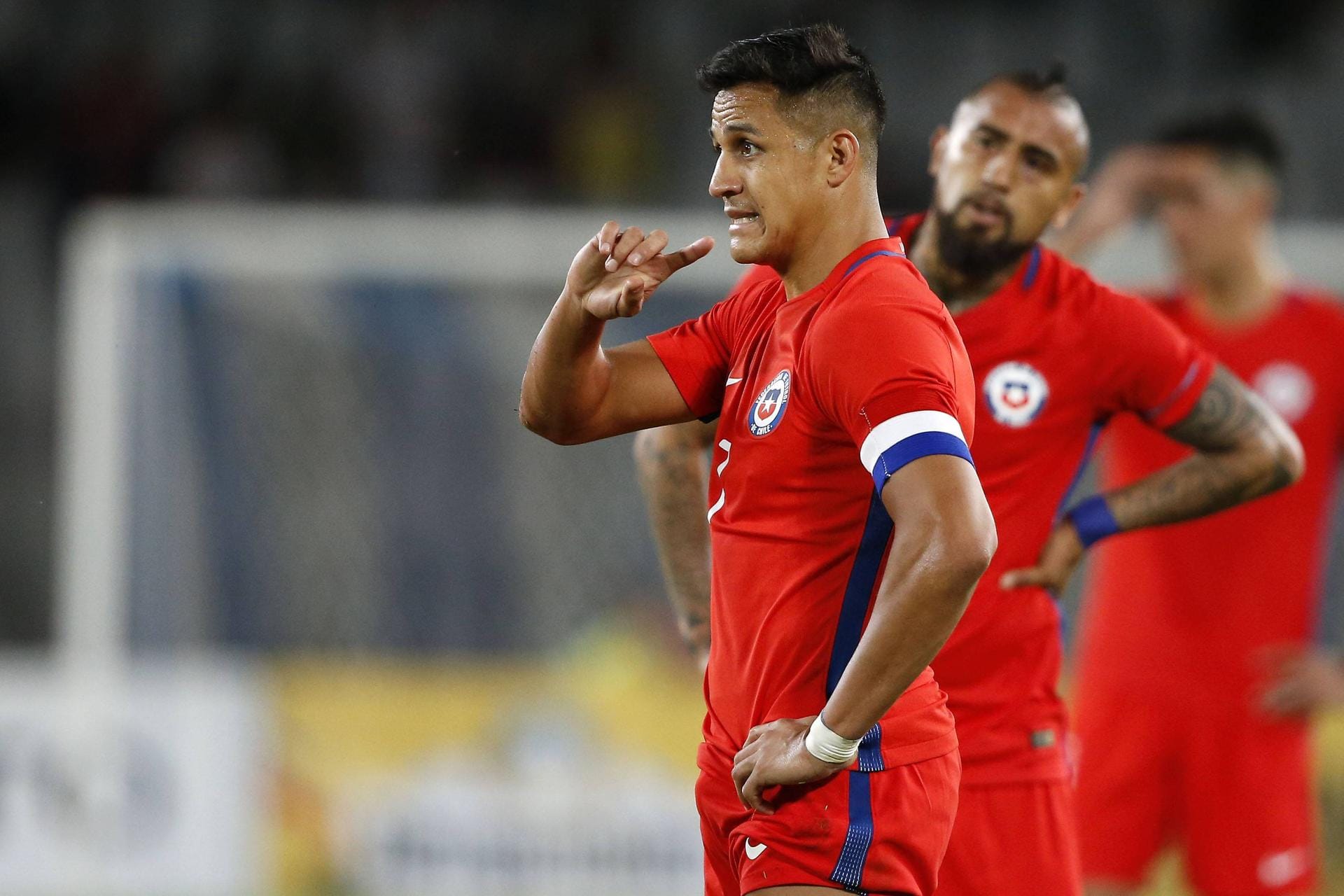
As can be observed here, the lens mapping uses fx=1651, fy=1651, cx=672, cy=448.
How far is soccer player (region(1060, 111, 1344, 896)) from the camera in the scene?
4488 millimetres

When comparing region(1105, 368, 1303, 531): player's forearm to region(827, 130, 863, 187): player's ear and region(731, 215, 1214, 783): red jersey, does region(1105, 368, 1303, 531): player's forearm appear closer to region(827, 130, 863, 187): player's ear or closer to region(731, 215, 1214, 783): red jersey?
region(731, 215, 1214, 783): red jersey

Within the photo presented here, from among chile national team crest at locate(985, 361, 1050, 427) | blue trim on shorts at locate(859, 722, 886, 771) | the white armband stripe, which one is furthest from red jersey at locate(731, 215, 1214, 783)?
the white armband stripe

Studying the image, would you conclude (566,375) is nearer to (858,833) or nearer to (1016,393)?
(858,833)

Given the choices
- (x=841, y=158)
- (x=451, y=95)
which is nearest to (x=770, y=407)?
(x=841, y=158)

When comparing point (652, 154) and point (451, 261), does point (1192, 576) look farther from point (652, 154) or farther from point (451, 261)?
point (652, 154)

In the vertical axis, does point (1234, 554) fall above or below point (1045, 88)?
below

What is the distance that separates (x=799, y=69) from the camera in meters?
2.49

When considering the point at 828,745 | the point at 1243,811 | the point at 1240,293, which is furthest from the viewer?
the point at 1240,293

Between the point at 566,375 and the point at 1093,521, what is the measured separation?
1.32 m

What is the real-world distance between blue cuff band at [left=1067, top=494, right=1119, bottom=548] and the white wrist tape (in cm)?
116

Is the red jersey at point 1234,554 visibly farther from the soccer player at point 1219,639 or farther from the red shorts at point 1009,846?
the red shorts at point 1009,846

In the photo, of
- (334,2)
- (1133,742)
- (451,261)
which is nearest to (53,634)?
(451,261)

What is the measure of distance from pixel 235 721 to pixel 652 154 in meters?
5.65

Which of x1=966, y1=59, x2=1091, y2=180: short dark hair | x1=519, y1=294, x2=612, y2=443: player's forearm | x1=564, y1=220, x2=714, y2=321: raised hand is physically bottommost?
x1=519, y1=294, x2=612, y2=443: player's forearm
